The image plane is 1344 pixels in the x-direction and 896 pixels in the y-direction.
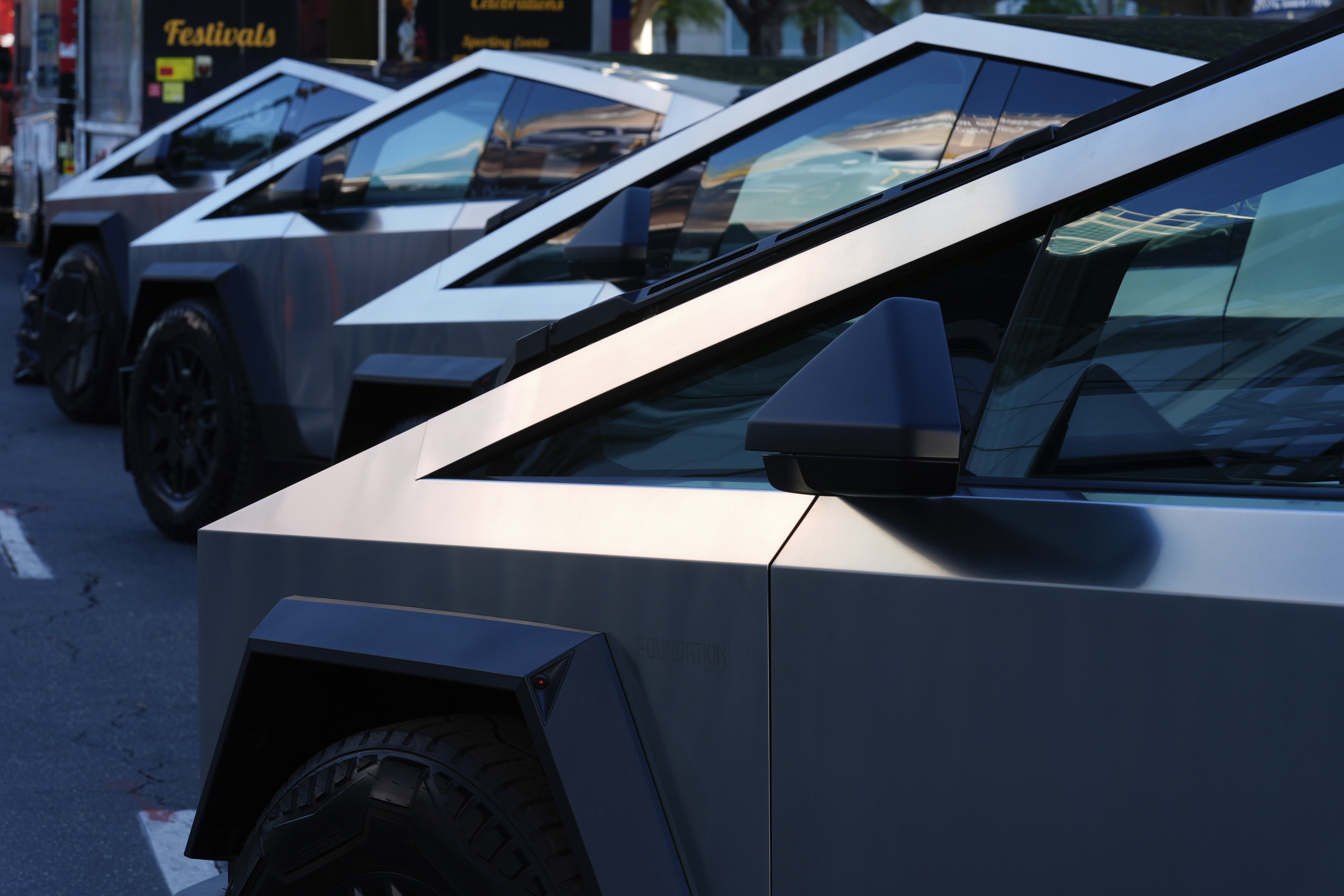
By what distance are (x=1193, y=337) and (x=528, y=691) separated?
86 centimetres

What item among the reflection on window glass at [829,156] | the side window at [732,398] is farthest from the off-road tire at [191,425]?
the side window at [732,398]

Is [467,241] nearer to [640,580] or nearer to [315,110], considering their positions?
[315,110]

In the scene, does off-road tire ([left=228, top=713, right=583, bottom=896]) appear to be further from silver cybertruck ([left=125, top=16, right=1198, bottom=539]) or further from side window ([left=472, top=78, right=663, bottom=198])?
side window ([left=472, top=78, right=663, bottom=198])

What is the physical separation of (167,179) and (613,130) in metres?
3.74

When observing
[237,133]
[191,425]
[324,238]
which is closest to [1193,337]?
[324,238]

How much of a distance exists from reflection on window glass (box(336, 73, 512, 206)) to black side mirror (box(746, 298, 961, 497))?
159 inches

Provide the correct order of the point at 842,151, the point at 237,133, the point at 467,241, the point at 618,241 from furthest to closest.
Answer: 1. the point at 237,133
2. the point at 467,241
3. the point at 842,151
4. the point at 618,241

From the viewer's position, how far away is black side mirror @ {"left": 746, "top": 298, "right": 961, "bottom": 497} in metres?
1.35

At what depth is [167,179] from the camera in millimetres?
7855

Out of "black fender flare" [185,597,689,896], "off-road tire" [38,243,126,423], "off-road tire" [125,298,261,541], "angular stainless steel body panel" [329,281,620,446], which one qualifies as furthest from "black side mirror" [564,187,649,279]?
"off-road tire" [38,243,126,423]

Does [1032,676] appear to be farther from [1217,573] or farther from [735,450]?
[735,450]

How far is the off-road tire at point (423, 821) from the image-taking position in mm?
1641

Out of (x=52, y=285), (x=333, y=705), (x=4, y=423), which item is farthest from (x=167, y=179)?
(x=333, y=705)

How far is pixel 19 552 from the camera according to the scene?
560cm
